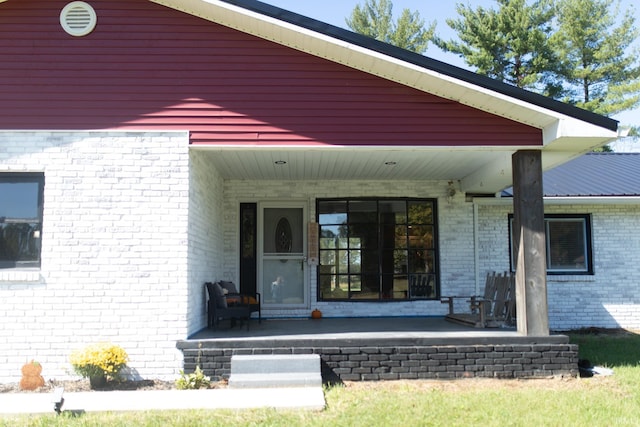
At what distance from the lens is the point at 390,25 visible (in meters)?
31.2

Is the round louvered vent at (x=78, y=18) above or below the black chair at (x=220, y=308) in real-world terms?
above

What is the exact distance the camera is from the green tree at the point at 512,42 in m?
24.8

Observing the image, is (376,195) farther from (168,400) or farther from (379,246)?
(168,400)

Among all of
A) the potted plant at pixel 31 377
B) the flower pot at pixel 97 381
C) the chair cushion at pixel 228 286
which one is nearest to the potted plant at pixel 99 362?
the flower pot at pixel 97 381

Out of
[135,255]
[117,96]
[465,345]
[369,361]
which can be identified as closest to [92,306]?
[135,255]

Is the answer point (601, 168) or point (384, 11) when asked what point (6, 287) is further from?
point (384, 11)

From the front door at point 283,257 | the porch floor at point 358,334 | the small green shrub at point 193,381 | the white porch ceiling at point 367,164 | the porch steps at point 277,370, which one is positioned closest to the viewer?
the porch steps at point 277,370

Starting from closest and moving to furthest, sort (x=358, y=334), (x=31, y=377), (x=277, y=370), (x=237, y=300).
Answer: (x=31, y=377)
(x=277, y=370)
(x=358, y=334)
(x=237, y=300)

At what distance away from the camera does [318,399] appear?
6227mm

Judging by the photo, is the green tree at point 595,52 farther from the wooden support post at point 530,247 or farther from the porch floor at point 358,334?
the porch floor at point 358,334

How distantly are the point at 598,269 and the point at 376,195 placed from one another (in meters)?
4.49

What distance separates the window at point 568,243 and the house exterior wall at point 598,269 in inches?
4.9

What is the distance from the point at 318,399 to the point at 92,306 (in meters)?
2.98

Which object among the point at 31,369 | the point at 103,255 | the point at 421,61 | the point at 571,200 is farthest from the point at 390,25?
the point at 31,369
